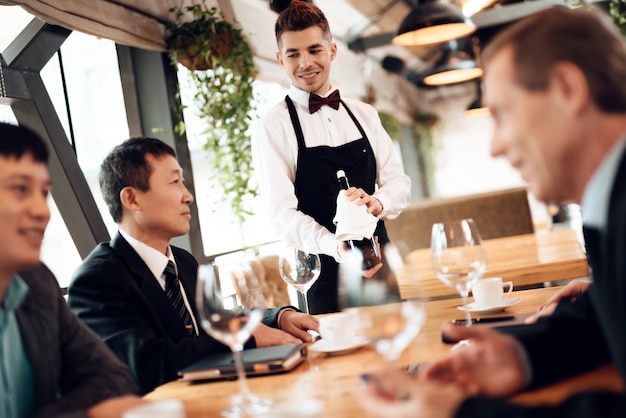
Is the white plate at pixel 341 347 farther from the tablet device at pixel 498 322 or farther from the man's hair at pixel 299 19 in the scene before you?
the man's hair at pixel 299 19

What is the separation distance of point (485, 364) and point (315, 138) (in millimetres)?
1907

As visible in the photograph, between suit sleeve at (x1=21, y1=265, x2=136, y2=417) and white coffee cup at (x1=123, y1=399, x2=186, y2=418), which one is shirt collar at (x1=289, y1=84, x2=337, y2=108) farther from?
white coffee cup at (x1=123, y1=399, x2=186, y2=418)

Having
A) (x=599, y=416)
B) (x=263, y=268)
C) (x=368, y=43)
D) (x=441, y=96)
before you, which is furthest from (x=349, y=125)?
(x=441, y=96)

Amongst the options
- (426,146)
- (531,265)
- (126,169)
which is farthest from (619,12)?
(426,146)

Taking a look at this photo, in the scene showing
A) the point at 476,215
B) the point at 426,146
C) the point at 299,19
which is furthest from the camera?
the point at 426,146

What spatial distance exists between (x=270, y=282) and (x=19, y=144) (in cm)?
232

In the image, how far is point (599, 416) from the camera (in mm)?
794

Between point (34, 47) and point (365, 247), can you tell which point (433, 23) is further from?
point (365, 247)

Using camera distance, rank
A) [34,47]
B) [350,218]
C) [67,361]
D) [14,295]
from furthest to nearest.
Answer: [34,47] → [350,218] → [67,361] → [14,295]

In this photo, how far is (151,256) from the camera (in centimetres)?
206

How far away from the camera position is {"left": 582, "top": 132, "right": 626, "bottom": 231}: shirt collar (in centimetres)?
94

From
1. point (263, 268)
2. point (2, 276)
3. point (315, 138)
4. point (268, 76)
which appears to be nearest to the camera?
point (2, 276)

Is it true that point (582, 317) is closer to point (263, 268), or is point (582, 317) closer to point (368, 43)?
point (263, 268)

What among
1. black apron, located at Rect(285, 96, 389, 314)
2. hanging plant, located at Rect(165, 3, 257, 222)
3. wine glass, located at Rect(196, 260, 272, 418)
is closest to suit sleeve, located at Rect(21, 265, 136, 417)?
wine glass, located at Rect(196, 260, 272, 418)
